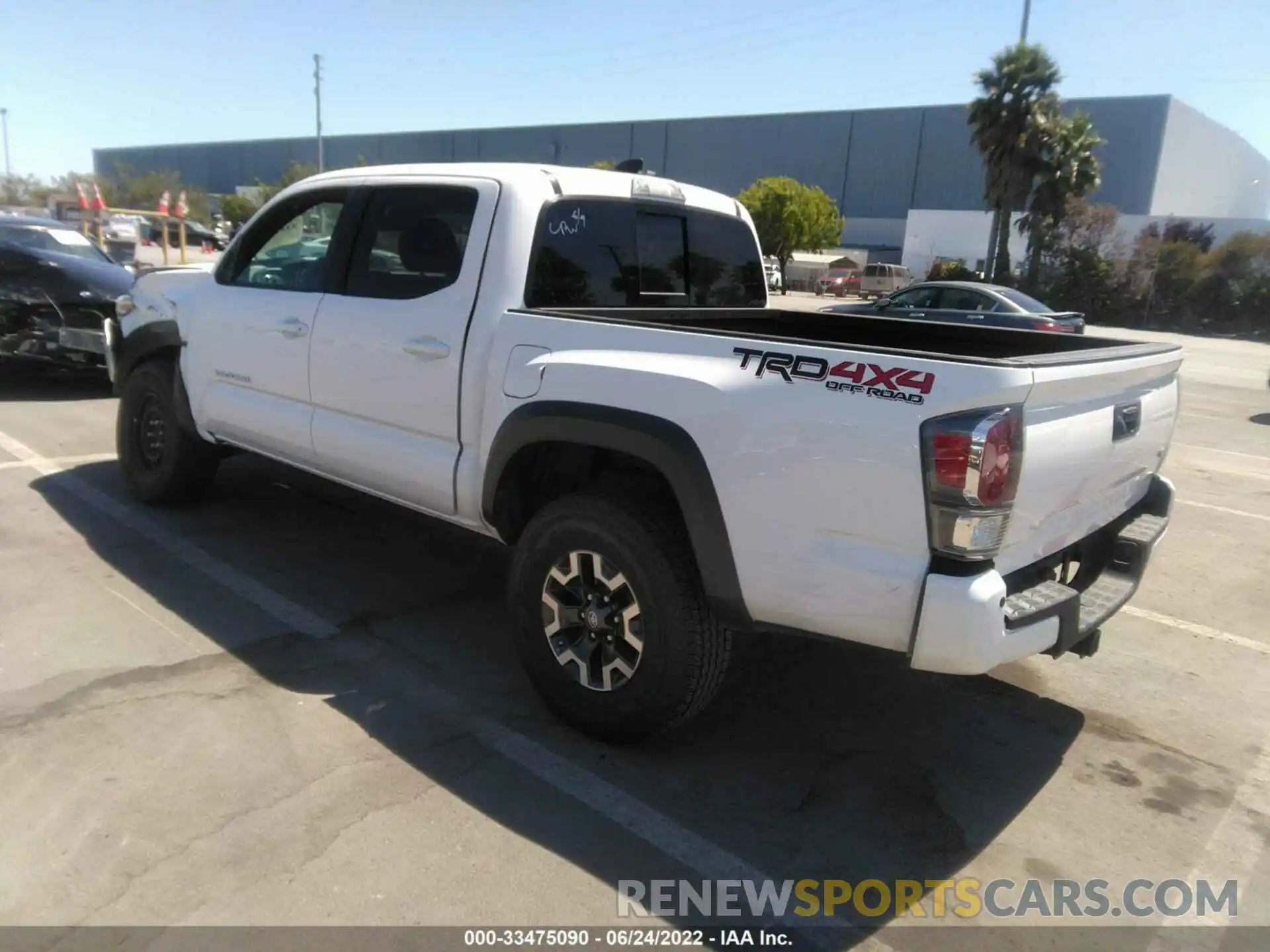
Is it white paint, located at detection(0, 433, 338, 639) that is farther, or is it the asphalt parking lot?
white paint, located at detection(0, 433, 338, 639)

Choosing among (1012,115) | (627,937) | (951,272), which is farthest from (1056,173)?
(627,937)

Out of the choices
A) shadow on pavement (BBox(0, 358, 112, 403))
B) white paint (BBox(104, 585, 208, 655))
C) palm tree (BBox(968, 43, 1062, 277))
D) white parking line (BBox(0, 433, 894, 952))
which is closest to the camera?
white parking line (BBox(0, 433, 894, 952))

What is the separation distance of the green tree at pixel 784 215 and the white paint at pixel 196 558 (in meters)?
48.1

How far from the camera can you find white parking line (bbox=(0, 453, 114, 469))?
21.6ft

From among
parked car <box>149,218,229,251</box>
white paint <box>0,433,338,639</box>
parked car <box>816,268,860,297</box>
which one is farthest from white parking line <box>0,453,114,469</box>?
parked car <box>816,268,860,297</box>

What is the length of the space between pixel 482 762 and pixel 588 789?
404 millimetres

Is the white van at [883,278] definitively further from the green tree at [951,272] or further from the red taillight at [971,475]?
the red taillight at [971,475]

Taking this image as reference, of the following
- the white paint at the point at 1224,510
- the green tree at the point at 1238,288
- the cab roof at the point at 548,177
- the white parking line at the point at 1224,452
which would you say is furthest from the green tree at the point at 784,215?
the cab roof at the point at 548,177

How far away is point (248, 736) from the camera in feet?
10.9

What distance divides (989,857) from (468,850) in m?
1.60

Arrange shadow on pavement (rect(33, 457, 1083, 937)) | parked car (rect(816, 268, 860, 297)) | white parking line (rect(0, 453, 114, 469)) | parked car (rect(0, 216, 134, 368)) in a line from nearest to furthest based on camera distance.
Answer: shadow on pavement (rect(33, 457, 1083, 937))
white parking line (rect(0, 453, 114, 469))
parked car (rect(0, 216, 134, 368))
parked car (rect(816, 268, 860, 297))

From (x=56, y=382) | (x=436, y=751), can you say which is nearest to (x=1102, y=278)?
(x=56, y=382)

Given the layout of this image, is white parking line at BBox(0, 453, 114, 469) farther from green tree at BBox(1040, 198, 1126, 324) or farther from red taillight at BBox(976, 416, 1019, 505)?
green tree at BBox(1040, 198, 1126, 324)

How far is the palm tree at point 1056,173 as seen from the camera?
119 feet
